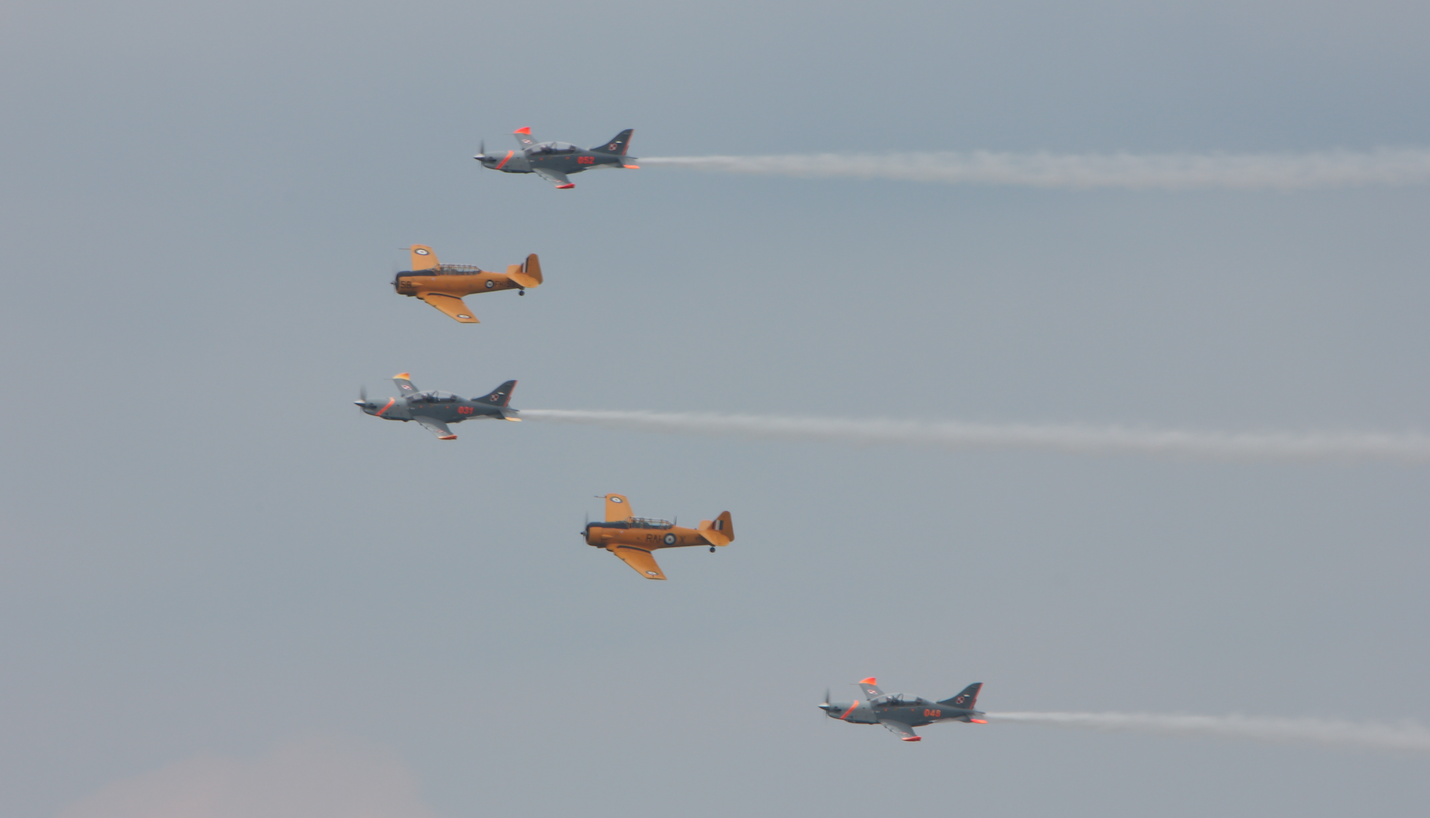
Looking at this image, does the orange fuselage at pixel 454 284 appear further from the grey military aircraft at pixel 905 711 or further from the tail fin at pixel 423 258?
the grey military aircraft at pixel 905 711

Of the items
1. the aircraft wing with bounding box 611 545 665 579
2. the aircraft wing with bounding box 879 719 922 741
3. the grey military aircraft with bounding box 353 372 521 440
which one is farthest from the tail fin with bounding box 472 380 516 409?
the aircraft wing with bounding box 879 719 922 741

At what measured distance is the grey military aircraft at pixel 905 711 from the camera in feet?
437

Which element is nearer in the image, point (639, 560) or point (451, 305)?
point (639, 560)

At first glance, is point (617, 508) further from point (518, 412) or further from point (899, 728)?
point (899, 728)

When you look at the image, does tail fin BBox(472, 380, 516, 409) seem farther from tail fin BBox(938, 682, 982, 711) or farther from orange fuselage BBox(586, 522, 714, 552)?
tail fin BBox(938, 682, 982, 711)

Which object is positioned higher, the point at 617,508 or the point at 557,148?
the point at 557,148

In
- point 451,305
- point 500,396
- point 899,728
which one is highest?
point 451,305

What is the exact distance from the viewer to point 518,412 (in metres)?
133

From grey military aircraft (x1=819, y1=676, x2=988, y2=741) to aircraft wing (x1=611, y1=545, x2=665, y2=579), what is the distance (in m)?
14.8

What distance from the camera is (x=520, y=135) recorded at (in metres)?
140

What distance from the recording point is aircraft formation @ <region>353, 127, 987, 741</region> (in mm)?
130125

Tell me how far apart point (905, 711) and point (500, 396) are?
32.6 m

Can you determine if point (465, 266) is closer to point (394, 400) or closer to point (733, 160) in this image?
point (394, 400)

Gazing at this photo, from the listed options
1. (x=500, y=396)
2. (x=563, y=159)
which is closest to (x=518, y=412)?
(x=500, y=396)
